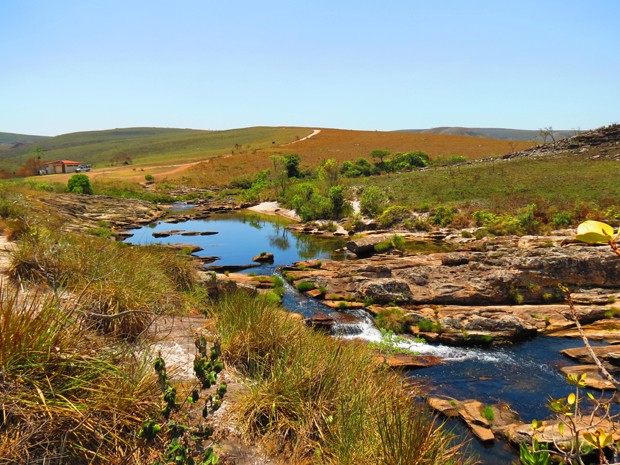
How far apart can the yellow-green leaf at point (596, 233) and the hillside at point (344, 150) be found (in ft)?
226

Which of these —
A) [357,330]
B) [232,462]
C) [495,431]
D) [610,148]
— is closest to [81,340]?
[232,462]

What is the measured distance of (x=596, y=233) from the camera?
1522mm

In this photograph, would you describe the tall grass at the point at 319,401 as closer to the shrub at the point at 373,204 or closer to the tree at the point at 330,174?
the shrub at the point at 373,204

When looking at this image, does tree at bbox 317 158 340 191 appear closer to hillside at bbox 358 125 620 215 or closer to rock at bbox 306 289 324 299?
hillside at bbox 358 125 620 215

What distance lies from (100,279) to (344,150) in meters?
88.5

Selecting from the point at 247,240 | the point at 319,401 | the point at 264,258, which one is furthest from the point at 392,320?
the point at 247,240

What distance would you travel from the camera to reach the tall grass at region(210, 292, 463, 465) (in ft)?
13.2

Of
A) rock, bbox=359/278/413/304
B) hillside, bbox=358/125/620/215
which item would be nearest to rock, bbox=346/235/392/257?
rock, bbox=359/278/413/304

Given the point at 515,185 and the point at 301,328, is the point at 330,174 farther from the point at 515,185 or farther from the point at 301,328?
the point at 301,328

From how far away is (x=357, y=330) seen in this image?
13672mm

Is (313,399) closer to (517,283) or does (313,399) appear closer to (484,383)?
(484,383)

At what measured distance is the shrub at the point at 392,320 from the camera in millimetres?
13367

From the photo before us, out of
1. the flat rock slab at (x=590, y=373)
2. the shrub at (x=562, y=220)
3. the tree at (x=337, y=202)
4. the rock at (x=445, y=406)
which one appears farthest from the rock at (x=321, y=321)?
the tree at (x=337, y=202)

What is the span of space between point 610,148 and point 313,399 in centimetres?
6081
